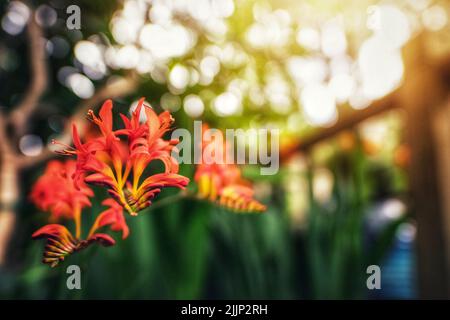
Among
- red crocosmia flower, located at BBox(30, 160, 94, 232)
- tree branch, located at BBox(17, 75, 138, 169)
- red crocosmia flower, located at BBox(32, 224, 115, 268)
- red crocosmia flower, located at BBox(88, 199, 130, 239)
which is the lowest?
red crocosmia flower, located at BBox(32, 224, 115, 268)

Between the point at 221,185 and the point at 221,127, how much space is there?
1.96 ft

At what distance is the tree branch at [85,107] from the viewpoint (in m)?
0.84

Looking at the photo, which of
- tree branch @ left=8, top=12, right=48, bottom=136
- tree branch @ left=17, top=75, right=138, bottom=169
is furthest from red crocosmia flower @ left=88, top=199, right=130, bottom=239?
tree branch @ left=8, top=12, right=48, bottom=136

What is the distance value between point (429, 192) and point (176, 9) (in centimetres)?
65

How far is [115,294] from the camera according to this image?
30.1 inches

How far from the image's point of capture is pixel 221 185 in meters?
0.48

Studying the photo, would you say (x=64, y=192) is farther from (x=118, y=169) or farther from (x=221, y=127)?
(x=221, y=127)

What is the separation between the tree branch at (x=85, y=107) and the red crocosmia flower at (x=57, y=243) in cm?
48

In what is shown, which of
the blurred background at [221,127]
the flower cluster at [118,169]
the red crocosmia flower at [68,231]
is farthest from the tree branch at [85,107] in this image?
the flower cluster at [118,169]

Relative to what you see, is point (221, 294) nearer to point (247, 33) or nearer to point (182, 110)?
point (182, 110)

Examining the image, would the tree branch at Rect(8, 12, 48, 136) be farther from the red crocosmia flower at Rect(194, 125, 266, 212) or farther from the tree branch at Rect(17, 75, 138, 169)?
the red crocosmia flower at Rect(194, 125, 266, 212)

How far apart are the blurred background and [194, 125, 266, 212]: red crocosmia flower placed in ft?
0.52

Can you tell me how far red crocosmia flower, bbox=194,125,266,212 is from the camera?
0.42 metres

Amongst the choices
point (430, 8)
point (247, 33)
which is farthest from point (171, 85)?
point (430, 8)
